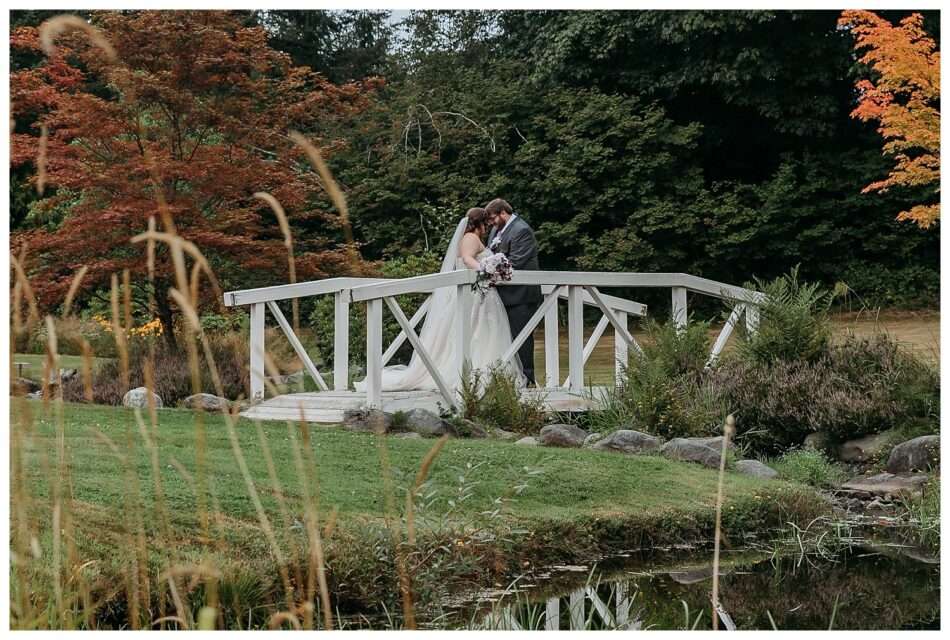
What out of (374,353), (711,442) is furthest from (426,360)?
(711,442)

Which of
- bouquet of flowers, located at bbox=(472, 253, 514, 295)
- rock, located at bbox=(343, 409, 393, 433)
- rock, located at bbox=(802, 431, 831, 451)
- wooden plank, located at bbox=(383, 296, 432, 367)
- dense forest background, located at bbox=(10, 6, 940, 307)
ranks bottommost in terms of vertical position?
rock, located at bbox=(802, 431, 831, 451)

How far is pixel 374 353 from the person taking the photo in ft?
29.7

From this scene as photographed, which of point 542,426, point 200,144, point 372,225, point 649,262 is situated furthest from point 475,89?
point 542,426

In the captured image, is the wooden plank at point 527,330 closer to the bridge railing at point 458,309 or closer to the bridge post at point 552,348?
the bridge railing at point 458,309

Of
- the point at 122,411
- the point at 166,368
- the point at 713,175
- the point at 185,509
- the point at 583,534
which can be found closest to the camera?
the point at 185,509

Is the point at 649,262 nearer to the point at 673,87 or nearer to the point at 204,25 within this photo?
the point at 673,87

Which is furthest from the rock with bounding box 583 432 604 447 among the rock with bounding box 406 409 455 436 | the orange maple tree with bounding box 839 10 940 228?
the orange maple tree with bounding box 839 10 940 228

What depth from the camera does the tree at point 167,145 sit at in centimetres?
1142

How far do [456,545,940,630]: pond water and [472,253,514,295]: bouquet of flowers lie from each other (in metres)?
4.23

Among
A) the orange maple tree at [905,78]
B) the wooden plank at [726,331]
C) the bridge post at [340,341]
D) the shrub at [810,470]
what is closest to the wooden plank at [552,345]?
the wooden plank at [726,331]

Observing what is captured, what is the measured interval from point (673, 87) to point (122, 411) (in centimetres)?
1437

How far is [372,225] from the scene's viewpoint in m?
21.3

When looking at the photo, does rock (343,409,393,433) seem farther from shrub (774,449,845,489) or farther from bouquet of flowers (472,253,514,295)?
shrub (774,449,845,489)

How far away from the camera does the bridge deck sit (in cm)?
919
